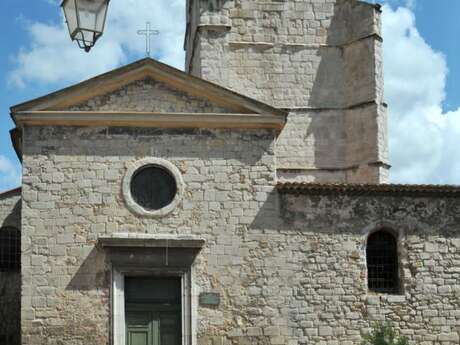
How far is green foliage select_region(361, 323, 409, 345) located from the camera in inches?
638

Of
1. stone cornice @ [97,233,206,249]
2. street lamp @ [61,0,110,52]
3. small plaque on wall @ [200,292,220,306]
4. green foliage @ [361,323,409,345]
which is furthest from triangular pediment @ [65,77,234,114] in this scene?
street lamp @ [61,0,110,52]

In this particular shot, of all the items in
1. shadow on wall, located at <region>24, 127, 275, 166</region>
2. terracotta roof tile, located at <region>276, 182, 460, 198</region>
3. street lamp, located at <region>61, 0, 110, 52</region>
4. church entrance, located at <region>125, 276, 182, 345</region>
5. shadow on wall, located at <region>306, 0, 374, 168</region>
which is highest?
shadow on wall, located at <region>306, 0, 374, 168</region>

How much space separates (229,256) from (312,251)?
72.3 inches

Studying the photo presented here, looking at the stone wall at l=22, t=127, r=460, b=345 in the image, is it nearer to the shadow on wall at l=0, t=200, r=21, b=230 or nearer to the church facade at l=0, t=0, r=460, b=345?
the church facade at l=0, t=0, r=460, b=345

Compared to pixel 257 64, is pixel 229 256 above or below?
below

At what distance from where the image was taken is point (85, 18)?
8.34m

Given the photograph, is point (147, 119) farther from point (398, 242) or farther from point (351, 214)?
point (398, 242)

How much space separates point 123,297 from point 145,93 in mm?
4427

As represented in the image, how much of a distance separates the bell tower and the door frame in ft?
27.4

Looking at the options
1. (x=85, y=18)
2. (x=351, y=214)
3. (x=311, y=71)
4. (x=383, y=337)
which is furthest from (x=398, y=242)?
(x=85, y=18)

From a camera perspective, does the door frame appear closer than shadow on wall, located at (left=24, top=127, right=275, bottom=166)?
Yes

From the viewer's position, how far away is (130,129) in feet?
56.5

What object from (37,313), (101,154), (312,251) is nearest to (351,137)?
(312,251)

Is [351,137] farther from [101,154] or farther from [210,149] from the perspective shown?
[101,154]
